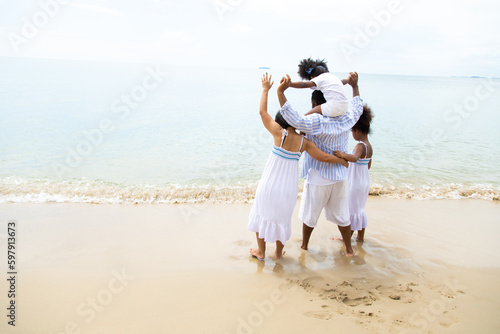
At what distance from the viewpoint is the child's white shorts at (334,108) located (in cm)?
302

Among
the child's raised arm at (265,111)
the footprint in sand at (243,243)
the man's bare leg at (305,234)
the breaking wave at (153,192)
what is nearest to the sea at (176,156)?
the breaking wave at (153,192)

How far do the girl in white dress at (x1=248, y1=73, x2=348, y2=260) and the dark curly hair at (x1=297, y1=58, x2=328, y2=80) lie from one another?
0.47 metres

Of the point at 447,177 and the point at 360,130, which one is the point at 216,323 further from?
the point at 447,177

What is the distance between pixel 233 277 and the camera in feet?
10.5

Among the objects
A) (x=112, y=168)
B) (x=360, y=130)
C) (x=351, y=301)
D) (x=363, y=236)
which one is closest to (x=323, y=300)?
(x=351, y=301)

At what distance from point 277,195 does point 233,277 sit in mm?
914

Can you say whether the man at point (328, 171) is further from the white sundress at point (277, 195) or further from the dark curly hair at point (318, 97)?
the white sundress at point (277, 195)

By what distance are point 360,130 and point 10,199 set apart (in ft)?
18.5

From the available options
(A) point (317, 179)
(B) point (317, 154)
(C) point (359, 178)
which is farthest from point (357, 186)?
(B) point (317, 154)

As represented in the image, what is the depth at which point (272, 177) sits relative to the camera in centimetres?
319

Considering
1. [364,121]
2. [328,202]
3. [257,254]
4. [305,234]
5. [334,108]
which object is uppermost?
[334,108]

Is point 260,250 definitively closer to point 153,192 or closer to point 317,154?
point 317,154

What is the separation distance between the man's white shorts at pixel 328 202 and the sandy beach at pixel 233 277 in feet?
1.69

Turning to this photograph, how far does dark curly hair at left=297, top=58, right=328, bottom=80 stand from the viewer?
128 inches
